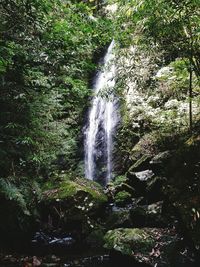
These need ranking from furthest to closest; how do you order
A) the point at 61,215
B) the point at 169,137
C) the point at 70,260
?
the point at 169,137 → the point at 61,215 → the point at 70,260

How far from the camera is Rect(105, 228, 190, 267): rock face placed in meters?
5.44

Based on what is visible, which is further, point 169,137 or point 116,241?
point 169,137

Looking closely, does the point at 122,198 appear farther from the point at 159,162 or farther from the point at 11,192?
the point at 11,192

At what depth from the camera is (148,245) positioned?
227 inches

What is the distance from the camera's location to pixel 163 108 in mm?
10570

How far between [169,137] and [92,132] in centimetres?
414

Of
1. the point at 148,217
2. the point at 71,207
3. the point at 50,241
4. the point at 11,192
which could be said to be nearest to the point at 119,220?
the point at 148,217

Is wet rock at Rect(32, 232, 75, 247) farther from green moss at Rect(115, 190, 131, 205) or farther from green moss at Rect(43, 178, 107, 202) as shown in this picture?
green moss at Rect(115, 190, 131, 205)

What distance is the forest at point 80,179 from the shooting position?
5605 mm

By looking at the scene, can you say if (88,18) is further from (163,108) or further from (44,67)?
(163,108)

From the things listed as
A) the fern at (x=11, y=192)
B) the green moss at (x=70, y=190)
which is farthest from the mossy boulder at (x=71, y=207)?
the fern at (x=11, y=192)

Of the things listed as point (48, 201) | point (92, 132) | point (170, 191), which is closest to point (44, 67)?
point (48, 201)

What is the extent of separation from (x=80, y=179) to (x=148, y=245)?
3.67 m

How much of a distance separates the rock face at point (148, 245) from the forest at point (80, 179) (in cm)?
2
